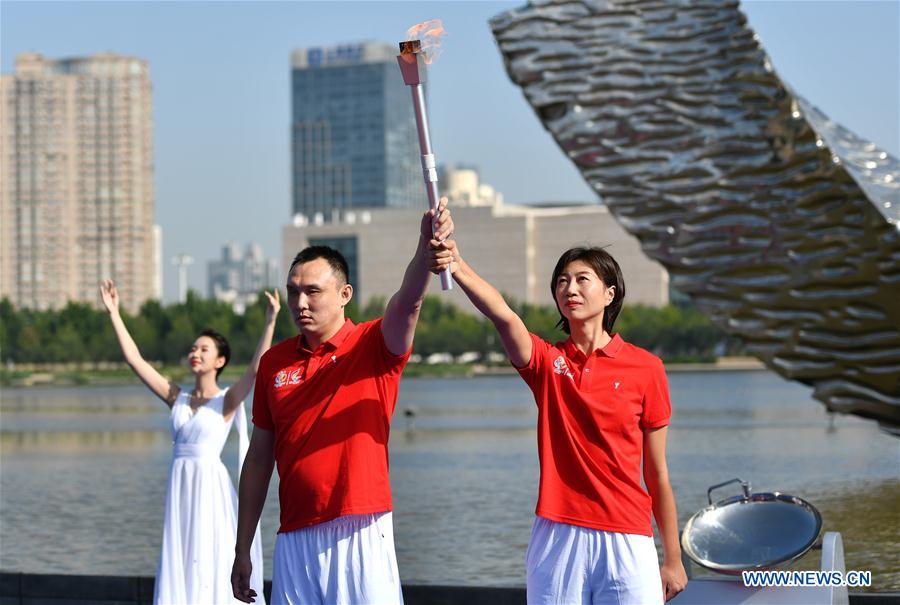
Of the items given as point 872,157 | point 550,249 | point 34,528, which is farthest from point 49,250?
point 872,157

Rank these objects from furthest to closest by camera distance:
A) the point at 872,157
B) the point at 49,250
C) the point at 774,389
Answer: the point at 49,250 < the point at 774,389 < the point at 872,157

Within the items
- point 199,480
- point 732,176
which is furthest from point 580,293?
point 732,176

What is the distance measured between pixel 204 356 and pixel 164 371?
192ft

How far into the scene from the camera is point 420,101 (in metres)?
3.00

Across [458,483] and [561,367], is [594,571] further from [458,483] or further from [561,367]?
[458,483]

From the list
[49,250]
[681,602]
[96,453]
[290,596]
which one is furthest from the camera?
[49,250]

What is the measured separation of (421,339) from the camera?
6894cm

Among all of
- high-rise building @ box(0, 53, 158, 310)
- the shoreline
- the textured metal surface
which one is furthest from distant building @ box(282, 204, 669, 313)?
the textured metal surface

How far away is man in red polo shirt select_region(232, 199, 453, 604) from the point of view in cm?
335

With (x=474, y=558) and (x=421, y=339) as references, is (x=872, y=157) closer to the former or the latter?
(x=474, y=558)

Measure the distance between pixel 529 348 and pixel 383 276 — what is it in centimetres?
8203

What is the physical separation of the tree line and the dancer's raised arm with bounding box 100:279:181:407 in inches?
2342

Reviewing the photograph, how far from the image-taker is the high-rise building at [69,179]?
347 ft

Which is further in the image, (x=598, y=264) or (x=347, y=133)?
(x=347, y=133)
